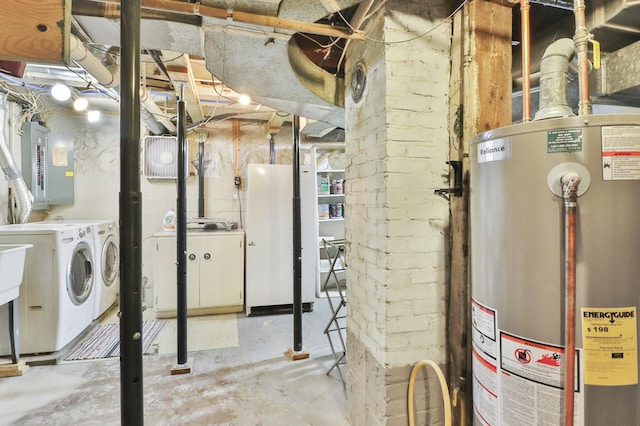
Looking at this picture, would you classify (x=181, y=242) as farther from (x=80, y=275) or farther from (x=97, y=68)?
(x=80, y=275)

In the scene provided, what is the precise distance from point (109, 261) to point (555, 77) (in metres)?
4.29

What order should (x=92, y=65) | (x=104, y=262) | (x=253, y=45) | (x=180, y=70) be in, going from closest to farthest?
(x=253, y=45) < (x=92, y=65) < (x=180, y=70) < (x=104, y=262)

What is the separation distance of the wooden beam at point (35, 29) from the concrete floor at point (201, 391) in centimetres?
199

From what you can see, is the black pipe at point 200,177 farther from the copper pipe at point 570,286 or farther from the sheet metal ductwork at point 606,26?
the copper pipe at point 570,286

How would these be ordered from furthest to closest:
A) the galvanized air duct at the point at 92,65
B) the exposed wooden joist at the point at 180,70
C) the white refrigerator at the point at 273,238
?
the white refrigerator at the point at 273,238 < the exposed wooden joist at the point at 180,70 < the galvanized air duct at the point at 92,65

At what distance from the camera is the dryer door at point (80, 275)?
9.14 feet

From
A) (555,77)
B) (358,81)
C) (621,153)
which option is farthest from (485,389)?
(358,81)

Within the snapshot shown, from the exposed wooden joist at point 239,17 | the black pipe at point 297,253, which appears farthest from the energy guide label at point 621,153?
the black pipe at point 297,253

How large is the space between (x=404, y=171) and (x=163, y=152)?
3.53 metres

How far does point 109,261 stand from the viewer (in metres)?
3.63

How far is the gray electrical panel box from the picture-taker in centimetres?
338

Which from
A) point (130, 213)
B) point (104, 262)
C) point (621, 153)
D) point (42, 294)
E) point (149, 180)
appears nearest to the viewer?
point (621, 153)

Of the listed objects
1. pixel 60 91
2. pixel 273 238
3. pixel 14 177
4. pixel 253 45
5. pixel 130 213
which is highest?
pixel 60 91

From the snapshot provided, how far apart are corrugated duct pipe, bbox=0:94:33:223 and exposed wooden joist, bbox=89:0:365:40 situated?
2.56 metres
